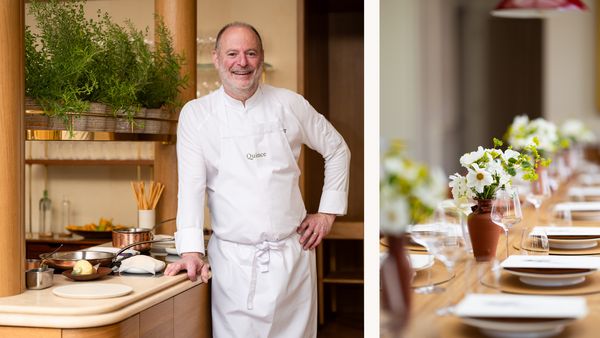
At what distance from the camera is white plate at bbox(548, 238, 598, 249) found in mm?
2152

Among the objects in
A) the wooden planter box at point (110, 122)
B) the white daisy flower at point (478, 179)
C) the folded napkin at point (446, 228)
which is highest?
the wooden planter box at point (110, 122)

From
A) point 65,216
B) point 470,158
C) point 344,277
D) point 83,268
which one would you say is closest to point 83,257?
point 83,268

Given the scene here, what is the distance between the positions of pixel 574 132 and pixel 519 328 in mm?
3768

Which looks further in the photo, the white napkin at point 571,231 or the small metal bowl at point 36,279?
the white napkin at point 571,231

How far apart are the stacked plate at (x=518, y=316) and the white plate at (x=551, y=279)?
29 cm

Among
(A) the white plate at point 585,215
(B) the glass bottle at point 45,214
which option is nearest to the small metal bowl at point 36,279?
(A) the white plate at point 585,215

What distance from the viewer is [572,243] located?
2.17m

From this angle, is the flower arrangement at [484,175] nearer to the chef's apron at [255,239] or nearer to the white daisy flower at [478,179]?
the white daisy flower at [478,179]

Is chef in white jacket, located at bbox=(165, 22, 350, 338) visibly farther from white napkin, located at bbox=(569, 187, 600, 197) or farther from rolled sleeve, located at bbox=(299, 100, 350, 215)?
white napkin, located at bbox=(569, 187, 600, 197)

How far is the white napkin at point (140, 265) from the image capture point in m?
2.26

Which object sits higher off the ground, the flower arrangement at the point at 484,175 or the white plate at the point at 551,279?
the flower arrangement at the point at 484,175

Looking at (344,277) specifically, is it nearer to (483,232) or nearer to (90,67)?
(90,67)

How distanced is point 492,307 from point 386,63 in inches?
15.3

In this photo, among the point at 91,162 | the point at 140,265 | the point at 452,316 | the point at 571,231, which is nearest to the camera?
the point at 452,316
